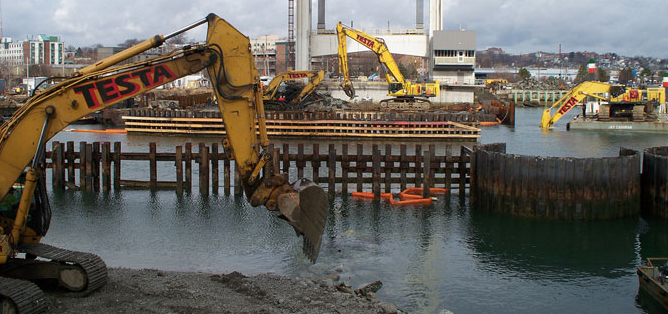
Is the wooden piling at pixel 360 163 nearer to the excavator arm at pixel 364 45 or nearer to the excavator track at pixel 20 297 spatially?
the excavator track at pixel 20 297

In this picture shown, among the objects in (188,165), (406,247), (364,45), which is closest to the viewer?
(406,247)

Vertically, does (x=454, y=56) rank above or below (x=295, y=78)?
above

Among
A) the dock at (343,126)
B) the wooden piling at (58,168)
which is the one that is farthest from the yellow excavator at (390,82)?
the wooden piling at (58,168)

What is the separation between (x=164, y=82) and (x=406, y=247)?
25.6ft

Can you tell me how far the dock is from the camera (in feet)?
149

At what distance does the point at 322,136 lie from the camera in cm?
4625

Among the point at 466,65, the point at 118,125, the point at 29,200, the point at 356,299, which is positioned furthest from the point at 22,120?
the point at 466,65

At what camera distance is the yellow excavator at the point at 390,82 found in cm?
5597

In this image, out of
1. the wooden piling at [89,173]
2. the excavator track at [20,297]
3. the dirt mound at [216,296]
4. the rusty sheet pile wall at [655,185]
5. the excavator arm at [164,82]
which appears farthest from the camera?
the wooden piling at [89,173]

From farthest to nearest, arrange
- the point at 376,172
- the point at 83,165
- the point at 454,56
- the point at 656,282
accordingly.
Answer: the point at 454,56, the point at 83,165, the point at 376,172, the point at 656,282

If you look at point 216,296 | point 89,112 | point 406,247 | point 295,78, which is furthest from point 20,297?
point 295,78

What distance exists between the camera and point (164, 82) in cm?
1206

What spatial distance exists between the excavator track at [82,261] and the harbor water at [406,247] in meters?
3.65

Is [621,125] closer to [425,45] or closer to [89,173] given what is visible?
[425,45]
